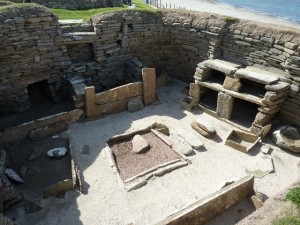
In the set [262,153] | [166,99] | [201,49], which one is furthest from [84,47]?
[262,153]

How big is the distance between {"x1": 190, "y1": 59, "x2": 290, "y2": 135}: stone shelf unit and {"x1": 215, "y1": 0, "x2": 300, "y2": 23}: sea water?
30.8 m

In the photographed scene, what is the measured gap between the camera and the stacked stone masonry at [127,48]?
10.2 metres

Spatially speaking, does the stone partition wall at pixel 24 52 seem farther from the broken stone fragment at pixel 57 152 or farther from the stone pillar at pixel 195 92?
the stone pillar at pixel 195 92

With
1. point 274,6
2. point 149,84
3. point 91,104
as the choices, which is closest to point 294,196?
point 149,84

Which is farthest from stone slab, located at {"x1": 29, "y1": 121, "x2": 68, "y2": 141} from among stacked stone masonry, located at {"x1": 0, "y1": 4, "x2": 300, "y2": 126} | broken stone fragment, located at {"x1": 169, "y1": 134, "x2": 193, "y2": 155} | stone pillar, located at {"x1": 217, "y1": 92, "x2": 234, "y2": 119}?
stone pillar, located at {"x1": 217, "y1": 92, "x2": 234, "y2": 119}

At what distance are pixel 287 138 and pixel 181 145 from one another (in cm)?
344

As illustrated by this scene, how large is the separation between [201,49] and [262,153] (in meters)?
4.99

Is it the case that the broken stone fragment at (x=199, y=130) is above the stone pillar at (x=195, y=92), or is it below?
below

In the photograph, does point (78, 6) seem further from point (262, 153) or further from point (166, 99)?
point (262, 153)

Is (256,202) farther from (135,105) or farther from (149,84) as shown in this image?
(149,84)

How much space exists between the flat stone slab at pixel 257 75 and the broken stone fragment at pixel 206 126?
192 cm

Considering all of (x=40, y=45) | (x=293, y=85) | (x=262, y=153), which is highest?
(x=40, y=45)

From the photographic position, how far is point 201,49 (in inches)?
492

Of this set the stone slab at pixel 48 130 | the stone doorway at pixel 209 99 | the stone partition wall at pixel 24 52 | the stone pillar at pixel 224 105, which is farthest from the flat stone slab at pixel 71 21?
the stone pillar at pixel 224 105
